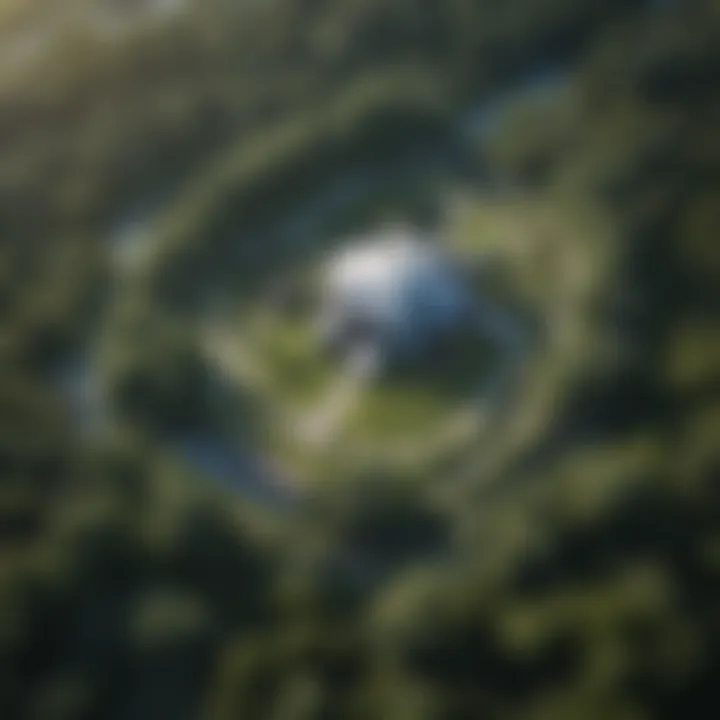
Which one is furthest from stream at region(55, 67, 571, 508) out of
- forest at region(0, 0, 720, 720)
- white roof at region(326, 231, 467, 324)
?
white roof at region(326, 231, 467, 324)

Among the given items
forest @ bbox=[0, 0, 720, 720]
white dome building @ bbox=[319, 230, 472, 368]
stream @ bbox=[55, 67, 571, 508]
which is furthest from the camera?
white dome building @ bbox=[319, 230, 472, 368]

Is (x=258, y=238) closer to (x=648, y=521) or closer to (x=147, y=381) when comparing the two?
(x=147, y=381)

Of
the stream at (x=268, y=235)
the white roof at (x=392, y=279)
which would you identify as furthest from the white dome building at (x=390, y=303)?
the stream at (x=268, y=235)

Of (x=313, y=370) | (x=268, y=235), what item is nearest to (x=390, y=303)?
(x=313, y=370)

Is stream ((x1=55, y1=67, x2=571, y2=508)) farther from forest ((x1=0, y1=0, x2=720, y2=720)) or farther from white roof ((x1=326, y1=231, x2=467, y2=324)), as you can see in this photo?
white roof ((x1=326, y1=231, x2=467, y2=324))

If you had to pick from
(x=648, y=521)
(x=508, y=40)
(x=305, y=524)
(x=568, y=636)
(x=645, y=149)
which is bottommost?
(x=568, y=636)

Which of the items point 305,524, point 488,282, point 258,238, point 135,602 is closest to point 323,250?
point 258,238

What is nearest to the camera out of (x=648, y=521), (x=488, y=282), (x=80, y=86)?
(x=648, y=521)
